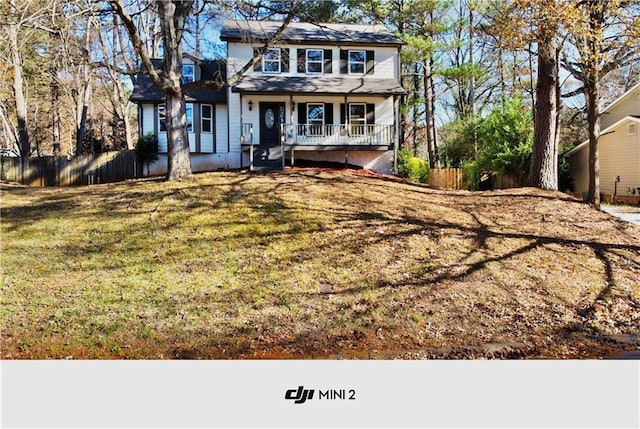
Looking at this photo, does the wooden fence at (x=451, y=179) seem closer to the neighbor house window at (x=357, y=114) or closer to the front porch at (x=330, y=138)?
the front porch at (x=330, y=138)

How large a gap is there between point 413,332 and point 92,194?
9.76 meters

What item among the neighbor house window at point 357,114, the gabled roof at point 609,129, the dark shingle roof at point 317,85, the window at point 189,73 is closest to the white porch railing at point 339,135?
the neighbor house window at point 357,114

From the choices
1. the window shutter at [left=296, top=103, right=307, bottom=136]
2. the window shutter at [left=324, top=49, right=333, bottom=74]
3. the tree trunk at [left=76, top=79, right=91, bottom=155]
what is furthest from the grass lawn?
the tree trunk at [left=76, top=79, right=91, bottom=155]

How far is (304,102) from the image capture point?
67.3 feet

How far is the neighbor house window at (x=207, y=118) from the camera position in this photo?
20248 mm

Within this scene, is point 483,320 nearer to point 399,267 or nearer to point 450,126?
point 399,267

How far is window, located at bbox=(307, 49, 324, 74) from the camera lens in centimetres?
2022

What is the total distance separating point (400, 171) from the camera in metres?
20.9

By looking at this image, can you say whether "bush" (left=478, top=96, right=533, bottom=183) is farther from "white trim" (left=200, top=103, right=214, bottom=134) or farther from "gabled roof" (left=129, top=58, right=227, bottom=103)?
"white trim" (left=200, top=103, right=214, bottom=134)

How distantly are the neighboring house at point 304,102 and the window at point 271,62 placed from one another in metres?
0.05

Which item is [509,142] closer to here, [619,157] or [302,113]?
[619,157]

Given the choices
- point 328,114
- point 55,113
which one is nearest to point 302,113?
point 328,114

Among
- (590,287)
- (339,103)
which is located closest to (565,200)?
(590,287)

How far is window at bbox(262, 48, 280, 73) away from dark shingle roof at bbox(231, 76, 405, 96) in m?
0.51
